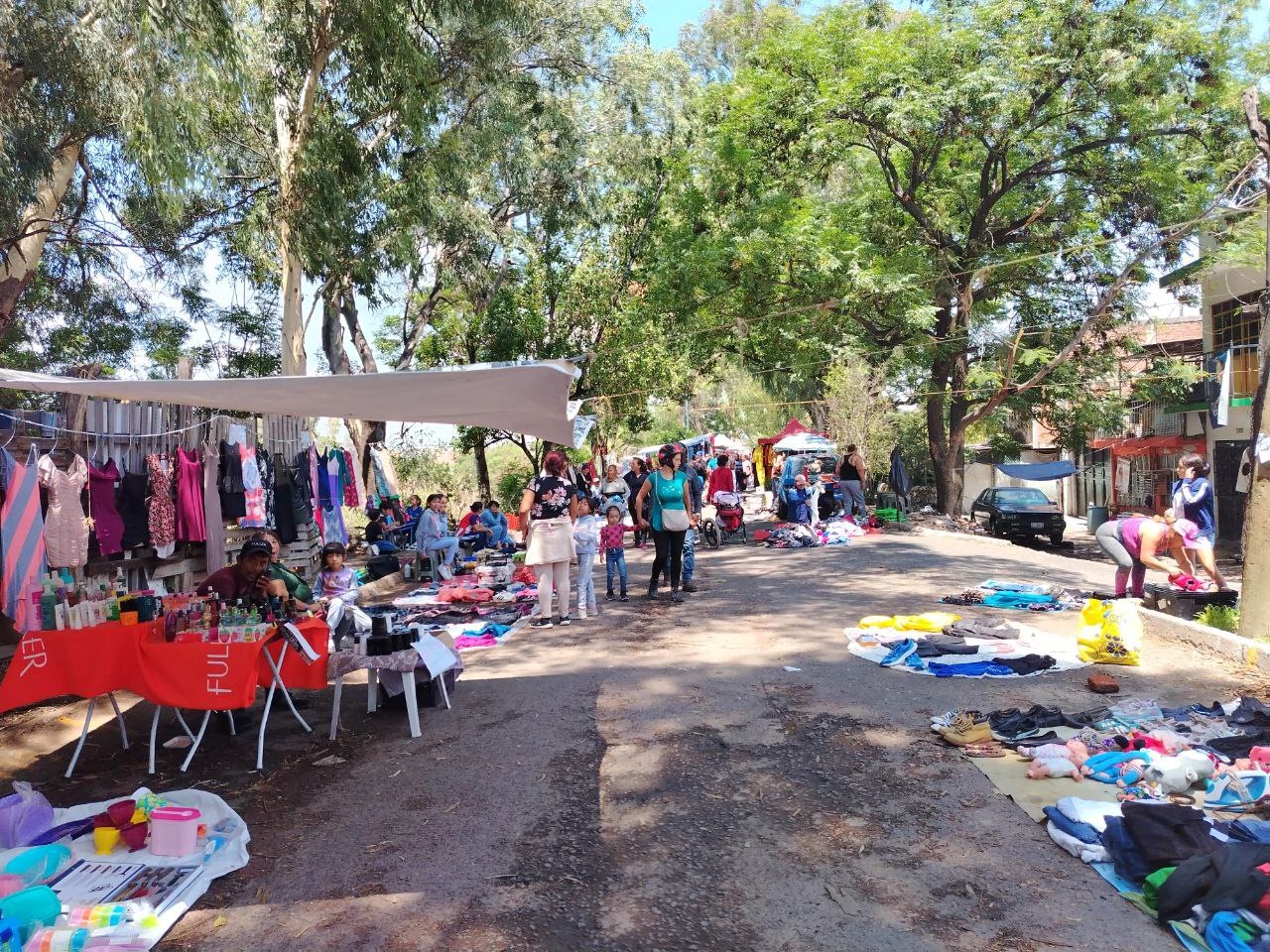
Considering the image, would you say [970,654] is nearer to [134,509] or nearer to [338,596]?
[338,596]

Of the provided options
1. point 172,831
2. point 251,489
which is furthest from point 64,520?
point 172,831

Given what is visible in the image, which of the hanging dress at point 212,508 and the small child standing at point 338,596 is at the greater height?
the hanging dress at point 212,508

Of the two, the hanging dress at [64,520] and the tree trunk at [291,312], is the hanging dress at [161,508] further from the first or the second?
the tree trunk at [291,312]

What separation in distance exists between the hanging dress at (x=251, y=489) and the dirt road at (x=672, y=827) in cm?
376

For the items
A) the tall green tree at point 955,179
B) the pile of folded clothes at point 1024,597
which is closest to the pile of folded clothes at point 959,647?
the pile of folded clothes at point 1024,597

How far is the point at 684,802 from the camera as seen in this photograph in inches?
180

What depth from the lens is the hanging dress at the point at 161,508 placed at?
26.6 feet

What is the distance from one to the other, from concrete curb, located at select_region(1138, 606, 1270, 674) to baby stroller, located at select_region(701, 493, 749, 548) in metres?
9.02

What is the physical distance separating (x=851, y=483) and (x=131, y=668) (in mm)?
15523

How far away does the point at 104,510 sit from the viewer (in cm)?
745

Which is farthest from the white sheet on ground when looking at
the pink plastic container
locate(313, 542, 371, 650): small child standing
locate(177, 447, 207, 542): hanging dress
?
locate(177, 447, 207, 542): hanging dress

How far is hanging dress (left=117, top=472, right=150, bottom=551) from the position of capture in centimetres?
780

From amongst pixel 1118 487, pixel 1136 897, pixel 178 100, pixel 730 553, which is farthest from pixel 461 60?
pixel 1118 487

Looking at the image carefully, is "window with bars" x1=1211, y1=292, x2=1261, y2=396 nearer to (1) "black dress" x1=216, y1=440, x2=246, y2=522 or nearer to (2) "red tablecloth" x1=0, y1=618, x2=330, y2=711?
(1) "black dress" x1=216, y1=440, x2=246, y2=522
